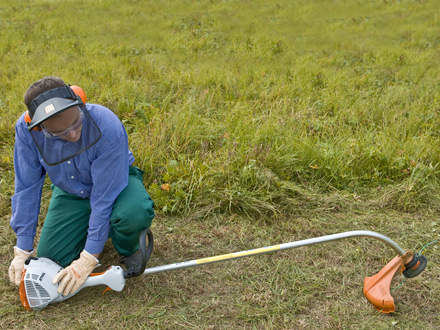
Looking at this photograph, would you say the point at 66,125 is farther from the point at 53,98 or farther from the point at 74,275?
the point at 74,275

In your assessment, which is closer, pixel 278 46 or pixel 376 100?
pixel 376 100

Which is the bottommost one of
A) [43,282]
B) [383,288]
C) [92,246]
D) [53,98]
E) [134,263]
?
[383,288]

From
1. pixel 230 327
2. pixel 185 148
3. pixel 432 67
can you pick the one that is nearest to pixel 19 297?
pixel 230 327

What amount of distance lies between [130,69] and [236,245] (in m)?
3.44

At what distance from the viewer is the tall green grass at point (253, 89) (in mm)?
3473

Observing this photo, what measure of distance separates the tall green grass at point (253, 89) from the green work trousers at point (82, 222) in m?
0.73

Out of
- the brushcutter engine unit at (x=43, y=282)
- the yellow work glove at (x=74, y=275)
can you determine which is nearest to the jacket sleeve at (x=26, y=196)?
the brushcutter engine unit at (x=43, y=282)

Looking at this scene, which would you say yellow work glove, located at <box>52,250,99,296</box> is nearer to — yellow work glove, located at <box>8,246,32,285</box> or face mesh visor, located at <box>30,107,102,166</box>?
yellow work glove, located at <box>8,246,32,285</box>

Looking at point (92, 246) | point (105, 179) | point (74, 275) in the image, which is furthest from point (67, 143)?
point (74, 275)

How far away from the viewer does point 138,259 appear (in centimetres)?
265

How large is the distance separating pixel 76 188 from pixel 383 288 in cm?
186

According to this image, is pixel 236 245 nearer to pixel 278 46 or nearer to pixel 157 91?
pixel 157 91

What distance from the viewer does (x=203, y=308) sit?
2500 millimetres

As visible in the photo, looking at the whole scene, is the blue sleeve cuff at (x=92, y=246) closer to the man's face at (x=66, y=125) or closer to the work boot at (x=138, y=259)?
the work boot at (x=138, y=259)
